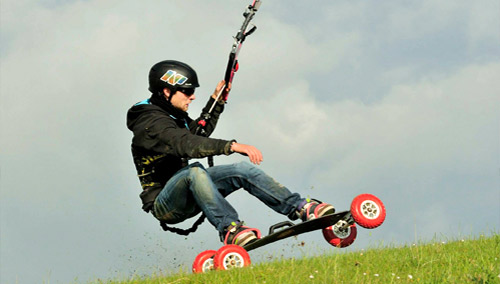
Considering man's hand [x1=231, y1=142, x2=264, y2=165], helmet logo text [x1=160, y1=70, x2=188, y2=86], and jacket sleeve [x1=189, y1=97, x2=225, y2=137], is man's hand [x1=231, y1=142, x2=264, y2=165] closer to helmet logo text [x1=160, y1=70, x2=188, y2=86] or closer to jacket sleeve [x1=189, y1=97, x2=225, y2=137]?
helmet logo text [x1=160, y1=70, x2=188, y2=86]

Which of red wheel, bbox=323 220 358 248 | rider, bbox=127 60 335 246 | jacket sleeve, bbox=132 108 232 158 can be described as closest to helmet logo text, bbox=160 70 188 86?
rider, bbox=127 60 335 246

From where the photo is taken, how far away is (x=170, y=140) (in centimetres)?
707

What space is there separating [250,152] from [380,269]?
1.94 metres

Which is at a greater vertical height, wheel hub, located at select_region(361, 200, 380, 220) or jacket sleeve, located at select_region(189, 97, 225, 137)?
jacket sleeve, located at select_region(189, 97, 225, 137)

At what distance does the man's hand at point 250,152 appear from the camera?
6137 millimetres

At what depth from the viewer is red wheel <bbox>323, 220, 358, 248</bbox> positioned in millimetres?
7629

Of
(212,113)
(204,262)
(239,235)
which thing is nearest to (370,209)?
(239,235)

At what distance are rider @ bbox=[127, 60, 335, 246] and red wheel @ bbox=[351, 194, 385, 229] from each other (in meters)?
0.38

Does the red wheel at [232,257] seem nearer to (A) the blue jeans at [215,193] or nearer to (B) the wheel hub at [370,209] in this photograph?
(A) the blue jeans at [215,193]

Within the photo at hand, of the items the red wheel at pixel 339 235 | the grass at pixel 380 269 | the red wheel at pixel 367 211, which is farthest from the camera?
the red wheel at pixel 339 235

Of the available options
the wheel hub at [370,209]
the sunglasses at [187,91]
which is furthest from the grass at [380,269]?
the sunglasses at [187,91]

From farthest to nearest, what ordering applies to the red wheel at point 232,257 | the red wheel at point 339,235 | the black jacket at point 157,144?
1. the red wheel at point 339,235
2. the black jacket at point 157,144
3. the red wheel at point 232,257

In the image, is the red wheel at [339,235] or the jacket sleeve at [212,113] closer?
the red wheel at [339,235]

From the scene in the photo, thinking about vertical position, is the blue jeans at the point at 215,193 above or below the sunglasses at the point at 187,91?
below
